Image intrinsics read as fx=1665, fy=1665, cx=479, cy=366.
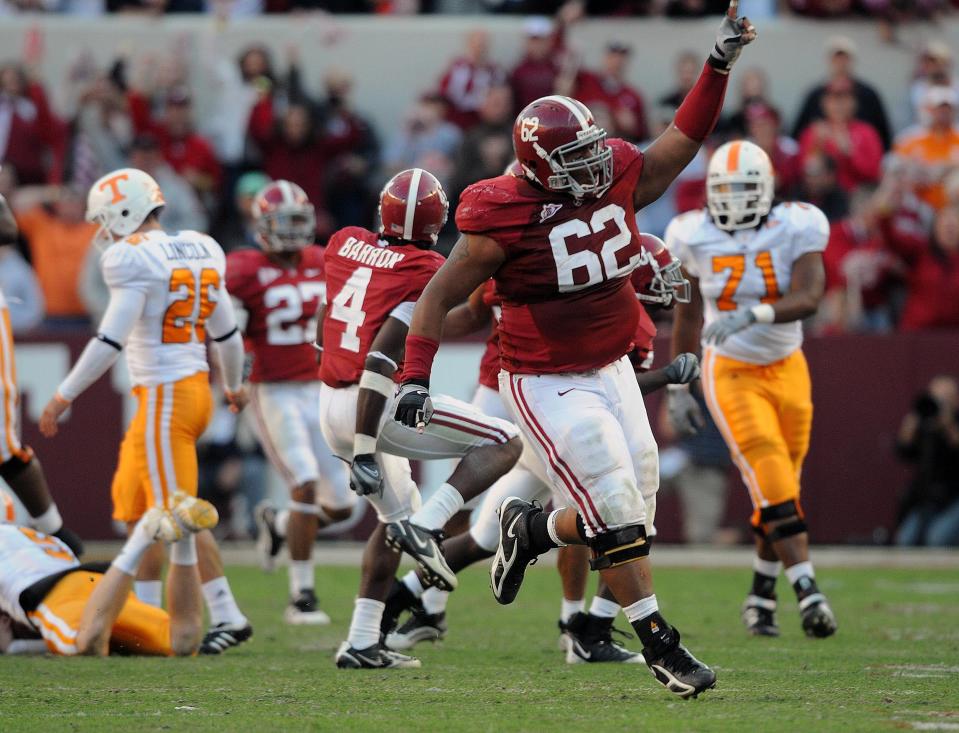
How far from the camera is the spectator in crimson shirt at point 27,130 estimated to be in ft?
43.7

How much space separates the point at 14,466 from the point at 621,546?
3429 mm

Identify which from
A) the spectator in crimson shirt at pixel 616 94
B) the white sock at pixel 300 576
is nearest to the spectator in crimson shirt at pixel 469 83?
the spectator in crimson shirt at pixel 616 94

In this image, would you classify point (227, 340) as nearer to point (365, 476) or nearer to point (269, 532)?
point (365, 476)

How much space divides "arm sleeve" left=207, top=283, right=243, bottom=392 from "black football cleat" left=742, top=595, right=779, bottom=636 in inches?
101

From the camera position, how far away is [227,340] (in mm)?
7359

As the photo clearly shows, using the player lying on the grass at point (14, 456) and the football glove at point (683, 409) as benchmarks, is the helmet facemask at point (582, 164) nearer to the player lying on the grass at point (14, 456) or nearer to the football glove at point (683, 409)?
the football glove at point (683, 409)

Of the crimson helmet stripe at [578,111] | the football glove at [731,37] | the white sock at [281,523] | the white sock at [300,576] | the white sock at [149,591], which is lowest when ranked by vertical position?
the white sock at [300,576]

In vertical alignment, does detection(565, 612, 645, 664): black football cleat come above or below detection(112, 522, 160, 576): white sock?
below

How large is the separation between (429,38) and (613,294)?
943 centimetres

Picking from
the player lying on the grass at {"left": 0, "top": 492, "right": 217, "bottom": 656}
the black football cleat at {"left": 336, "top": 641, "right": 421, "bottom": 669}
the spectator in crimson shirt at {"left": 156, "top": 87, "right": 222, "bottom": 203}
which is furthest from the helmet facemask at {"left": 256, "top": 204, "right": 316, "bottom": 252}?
the spectator in crimson shirt at {"left": 156, "top": 87, "right": 222, "bottom": 203}

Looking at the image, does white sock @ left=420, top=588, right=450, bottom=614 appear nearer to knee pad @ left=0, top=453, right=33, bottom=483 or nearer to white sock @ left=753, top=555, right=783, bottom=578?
white sock @ left=753, top=555, right=783, bottom=578

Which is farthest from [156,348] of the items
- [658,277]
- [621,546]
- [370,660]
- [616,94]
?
[616,94]

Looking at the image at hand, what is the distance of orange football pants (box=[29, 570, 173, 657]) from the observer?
262 inches

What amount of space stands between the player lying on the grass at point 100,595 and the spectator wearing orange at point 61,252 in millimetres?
5710
